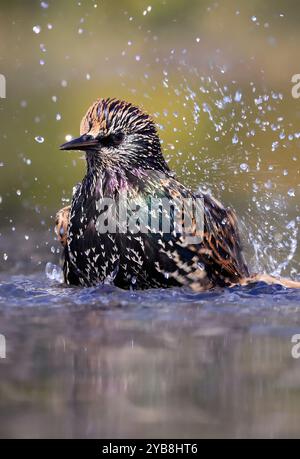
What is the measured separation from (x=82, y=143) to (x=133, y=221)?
0.47 metres

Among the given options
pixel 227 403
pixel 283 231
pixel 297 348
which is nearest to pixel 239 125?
pixel 283 231

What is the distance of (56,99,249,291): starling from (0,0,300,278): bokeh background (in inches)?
43.7

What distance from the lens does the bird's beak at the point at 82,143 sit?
16.0 feet

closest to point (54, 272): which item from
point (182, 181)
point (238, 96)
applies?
point (182, 181)

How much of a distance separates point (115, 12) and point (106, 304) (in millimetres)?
6932

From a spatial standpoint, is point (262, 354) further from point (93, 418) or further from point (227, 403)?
point (93, 418)

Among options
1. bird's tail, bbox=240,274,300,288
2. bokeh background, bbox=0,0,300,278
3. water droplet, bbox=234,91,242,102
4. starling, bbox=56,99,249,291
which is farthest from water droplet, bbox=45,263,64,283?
water droplet, bbox=234,91,242,102

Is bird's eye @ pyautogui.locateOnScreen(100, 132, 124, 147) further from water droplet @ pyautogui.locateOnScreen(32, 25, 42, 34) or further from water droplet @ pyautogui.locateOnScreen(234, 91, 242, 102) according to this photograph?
water droplet @ pyautogui.locateOnScreen(32, 25, 42, 34)

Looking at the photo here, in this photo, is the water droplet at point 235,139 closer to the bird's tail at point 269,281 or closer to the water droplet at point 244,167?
the water droplet at point 244,167

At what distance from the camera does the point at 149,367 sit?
3.12 metres

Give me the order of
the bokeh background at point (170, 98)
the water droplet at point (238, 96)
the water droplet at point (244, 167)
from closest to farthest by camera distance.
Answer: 1. the bokeh background at point (170, 98)
2. the water droplet at point (244, 167)
3. the water droplet at point (238, 96)

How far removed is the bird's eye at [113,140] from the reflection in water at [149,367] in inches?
33.2

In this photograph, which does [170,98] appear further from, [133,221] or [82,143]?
[133,221]

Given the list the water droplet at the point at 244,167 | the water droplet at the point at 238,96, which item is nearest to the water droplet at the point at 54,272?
the water droplet at the point at 244,167
